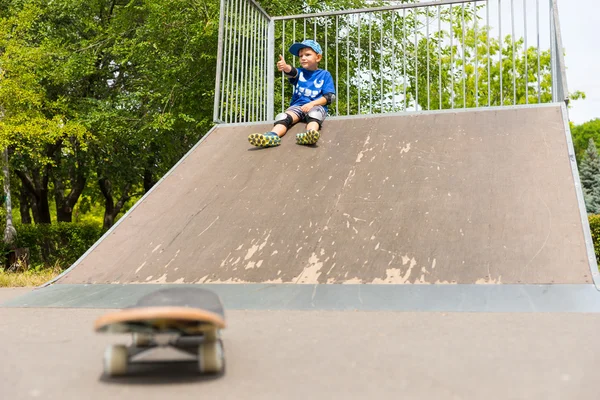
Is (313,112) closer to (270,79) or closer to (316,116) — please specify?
(316,116)

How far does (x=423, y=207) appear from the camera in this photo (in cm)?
428

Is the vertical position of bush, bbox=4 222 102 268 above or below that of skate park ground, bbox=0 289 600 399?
below

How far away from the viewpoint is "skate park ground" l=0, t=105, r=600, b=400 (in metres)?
1.97

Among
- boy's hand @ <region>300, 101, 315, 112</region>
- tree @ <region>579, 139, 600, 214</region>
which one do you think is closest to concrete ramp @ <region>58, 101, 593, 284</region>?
boy's hand @ <region>300, 101, 315, 112</region>

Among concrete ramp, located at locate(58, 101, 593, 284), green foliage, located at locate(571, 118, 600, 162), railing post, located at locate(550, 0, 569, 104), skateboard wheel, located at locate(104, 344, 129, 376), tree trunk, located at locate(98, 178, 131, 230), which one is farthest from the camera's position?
green foliage, located at locate(571, 118, 600, 162)

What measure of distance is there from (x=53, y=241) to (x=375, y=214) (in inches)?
432

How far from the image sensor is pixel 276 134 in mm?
6121

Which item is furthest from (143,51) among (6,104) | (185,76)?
(6,104)

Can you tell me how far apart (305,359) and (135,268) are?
2214 millimetres

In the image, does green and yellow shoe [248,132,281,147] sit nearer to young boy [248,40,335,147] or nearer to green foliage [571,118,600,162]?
young boy [248,40,335,147]

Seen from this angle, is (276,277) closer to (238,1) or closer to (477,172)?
(477,172)

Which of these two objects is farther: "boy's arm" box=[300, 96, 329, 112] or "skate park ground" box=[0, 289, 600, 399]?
"boy's arm" box=[300, 96, 329, 112]

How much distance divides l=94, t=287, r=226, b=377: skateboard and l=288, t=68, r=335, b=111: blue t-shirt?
484cm

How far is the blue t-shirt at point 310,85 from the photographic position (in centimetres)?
667
